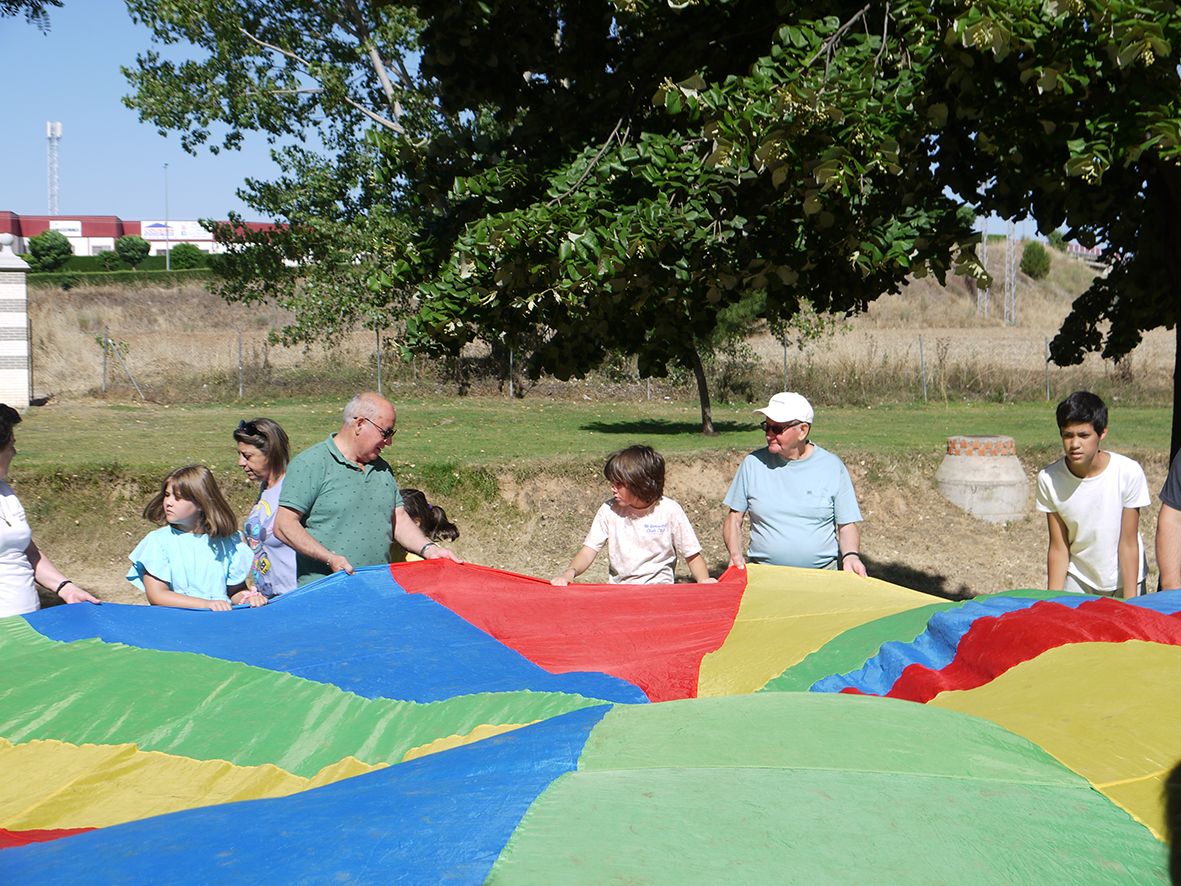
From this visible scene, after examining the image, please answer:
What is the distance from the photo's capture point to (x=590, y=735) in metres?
2.84

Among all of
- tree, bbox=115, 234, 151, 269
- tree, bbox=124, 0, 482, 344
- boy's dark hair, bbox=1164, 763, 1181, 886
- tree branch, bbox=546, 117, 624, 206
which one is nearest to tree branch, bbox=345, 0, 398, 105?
tree, bbox=124, 0, 482, 344

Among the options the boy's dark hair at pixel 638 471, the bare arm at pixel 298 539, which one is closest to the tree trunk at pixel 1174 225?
the boy's dark hair at pixel 638 471

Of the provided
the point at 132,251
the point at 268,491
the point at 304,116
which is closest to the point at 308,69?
the point at 304,116

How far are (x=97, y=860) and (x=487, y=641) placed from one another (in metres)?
2.55

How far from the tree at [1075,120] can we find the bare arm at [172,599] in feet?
13.2

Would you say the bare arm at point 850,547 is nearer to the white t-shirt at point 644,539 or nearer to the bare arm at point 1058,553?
the white t-shirt at point 644,539

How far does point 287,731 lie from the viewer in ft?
13.2

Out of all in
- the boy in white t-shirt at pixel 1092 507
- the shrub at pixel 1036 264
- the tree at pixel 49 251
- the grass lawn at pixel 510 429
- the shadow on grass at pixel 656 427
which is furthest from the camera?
the shrub at pixel 1036 264

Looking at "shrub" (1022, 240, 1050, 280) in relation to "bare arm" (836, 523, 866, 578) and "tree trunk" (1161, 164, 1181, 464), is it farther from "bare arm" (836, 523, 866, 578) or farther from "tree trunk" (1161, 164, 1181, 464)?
"bare arm" (836, 523, 866, 578)

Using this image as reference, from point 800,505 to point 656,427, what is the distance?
13750 millimetres

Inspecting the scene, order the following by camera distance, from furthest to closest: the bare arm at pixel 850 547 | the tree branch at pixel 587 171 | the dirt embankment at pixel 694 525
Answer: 1. the dirt embankment at pixel 694 525
2. the tree branch at pixel 587 171
3. the bare arm at pixel 850 547

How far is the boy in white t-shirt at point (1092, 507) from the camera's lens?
5.08 metres

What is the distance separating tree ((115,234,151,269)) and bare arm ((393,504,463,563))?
183 ft

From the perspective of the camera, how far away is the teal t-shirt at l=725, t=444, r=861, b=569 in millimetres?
5676
